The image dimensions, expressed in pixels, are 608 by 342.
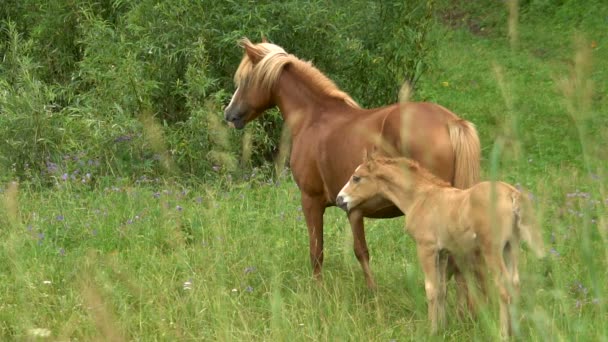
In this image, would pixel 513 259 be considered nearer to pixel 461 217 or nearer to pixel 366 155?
pixel 461 217

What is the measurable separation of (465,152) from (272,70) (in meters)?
1.79

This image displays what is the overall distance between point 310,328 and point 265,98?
2637 millimetres

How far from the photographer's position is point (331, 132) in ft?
20.0

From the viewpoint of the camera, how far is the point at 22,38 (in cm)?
1155

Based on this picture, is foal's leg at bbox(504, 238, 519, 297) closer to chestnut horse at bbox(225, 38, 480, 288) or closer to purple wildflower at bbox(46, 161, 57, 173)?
chestnut horse at bbox(225, 38, 480, 288)

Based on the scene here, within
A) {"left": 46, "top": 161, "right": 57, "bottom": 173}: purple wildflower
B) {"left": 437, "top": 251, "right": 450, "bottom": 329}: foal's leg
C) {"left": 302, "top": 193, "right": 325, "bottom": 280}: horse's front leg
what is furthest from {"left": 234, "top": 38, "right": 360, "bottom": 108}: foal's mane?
{"left": 46, "top": 161, "right": 57, "bottom": 173}: purple wildflower

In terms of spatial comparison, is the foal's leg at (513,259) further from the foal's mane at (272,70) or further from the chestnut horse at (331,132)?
the foal's mane at (272,70)

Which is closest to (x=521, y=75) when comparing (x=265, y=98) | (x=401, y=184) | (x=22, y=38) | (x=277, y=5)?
(x=277, y=5)

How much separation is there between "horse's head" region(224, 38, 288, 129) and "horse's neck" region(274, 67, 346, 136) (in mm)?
79

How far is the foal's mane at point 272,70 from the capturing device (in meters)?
6.49

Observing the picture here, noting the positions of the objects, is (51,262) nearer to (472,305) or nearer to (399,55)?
→ (472,305)

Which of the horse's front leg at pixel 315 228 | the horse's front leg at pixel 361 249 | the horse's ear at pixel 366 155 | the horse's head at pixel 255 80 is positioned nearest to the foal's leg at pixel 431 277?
the horse's ear at pixel 366 155

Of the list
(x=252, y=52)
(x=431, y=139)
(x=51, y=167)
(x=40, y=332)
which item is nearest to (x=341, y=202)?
(x=431, y=139)

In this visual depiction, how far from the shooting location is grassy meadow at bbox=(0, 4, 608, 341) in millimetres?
3330
